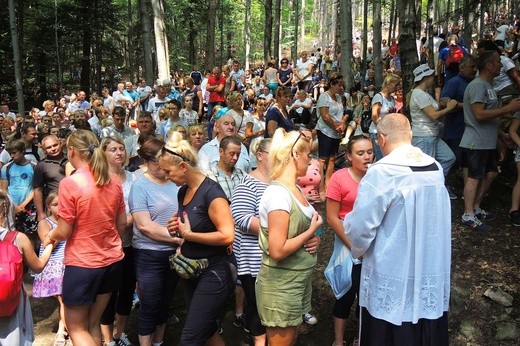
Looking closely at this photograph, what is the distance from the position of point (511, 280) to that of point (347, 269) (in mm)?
2220

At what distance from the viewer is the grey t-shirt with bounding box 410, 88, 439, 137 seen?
18.7ft

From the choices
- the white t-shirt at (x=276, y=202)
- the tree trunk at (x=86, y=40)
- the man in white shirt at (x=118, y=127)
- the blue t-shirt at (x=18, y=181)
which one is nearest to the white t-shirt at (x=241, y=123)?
the man in white shirt at (x=118, y=127)

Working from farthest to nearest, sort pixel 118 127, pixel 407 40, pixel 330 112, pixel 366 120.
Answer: pixel 366 120 → pixel 330 112 → pixel 118 127 → pixel 407 40

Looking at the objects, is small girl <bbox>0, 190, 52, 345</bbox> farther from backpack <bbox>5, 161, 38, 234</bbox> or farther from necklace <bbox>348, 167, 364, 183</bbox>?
backpack <bbox>5, 161, 38, 234</bbox>

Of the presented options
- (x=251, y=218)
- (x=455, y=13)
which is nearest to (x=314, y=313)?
(x=251, y=218)

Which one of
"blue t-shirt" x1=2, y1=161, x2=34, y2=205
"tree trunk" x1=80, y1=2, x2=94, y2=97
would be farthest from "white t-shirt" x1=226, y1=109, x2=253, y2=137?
"tree trunk" x1=80, y1=2, x2=94, y2=97

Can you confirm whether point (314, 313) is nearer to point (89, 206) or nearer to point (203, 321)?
point (203, 321)

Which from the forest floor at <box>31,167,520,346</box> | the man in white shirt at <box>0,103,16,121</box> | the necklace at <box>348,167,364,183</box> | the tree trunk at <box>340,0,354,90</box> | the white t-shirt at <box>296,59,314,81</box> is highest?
the tree trunk at <box>340,0,354,90</box>

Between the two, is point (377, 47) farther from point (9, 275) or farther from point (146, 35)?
point (9, 275)

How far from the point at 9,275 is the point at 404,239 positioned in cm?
248

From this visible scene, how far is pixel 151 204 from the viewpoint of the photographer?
3.98m

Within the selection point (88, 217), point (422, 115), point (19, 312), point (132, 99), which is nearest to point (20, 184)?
point (88, 217)

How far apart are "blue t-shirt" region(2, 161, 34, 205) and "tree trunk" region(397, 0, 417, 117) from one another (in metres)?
5.70

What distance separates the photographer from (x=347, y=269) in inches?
150
